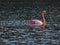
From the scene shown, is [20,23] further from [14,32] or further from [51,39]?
[51,39]

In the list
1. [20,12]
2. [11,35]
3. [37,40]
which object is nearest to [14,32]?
[11,35]

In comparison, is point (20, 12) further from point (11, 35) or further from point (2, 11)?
point (11, 35)

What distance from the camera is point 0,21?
15.3m

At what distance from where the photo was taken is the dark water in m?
11.6

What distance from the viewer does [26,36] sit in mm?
12305

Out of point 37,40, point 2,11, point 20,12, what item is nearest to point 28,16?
point 20,12

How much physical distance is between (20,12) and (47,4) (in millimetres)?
3474

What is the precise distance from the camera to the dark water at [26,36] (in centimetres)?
1155

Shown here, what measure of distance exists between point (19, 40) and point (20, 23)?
2710 millimetres

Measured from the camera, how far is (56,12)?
18.1m

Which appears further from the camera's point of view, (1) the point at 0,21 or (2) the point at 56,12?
(2) the point at 56,12

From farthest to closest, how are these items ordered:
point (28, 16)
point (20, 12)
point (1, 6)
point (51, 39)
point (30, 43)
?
point (1, 6), point (20, 12), point (28, 16), point (51, 39), point (30, 43)

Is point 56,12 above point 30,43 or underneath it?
above

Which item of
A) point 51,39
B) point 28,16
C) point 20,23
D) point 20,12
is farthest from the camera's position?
point 20,12
